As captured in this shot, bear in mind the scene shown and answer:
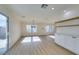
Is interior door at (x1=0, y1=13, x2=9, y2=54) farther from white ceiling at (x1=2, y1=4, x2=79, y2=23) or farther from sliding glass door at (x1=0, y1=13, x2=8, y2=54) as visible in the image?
white ceiling at (x1=2, y1=4, x2=79, y2=23)

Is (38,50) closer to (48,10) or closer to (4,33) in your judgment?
(4,33)

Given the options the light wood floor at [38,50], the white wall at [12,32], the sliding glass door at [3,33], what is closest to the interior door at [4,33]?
the sliding glass door at [3,33]

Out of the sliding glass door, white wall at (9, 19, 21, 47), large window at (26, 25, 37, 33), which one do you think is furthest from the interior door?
large window at (26, 25, 37, 33)

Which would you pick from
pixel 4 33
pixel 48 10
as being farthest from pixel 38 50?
pixel 48 10

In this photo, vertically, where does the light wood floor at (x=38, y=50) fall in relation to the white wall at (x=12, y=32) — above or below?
below

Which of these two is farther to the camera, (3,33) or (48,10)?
(48,10)

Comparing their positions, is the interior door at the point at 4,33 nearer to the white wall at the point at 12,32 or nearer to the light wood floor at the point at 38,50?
the light wood floor at the point at 38,50

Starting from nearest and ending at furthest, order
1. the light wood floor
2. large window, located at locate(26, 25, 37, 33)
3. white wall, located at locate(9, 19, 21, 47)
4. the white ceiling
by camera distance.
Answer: the white ceiling
the light wood floor
white wall, located at locate(9, 19, 21, 47)
large window, located at locate(26, 25, 37, 33)

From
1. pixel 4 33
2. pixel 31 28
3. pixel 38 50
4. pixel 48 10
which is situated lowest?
pixel 38 50

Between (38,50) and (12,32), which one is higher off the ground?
(12,32)

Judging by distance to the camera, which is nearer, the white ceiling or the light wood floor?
the white ceiling
